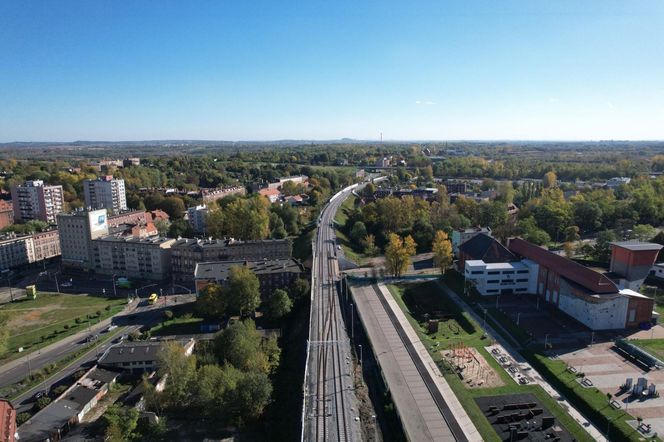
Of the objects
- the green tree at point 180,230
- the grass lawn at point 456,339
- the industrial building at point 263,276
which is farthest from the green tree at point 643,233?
the green tree at point 180,230

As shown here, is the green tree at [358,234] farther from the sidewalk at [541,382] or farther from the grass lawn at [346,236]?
the sidewalk at [541,382]

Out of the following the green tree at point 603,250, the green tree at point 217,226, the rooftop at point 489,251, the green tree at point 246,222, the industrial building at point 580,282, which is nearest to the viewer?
the industrial building at point 580,282

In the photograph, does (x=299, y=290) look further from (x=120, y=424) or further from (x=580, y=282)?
(x=580, y=282)

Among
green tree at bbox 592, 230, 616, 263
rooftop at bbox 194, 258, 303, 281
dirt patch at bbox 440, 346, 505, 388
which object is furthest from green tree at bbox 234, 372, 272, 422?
green tree at bbox 592, 230, 616, 263

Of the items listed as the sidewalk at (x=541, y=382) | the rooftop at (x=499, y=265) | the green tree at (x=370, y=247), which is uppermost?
the rooftop at (x=499, y=265)

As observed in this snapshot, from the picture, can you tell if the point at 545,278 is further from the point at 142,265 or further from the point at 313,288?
the point at 142,265

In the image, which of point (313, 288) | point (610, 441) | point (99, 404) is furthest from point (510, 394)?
point (99, 404)
